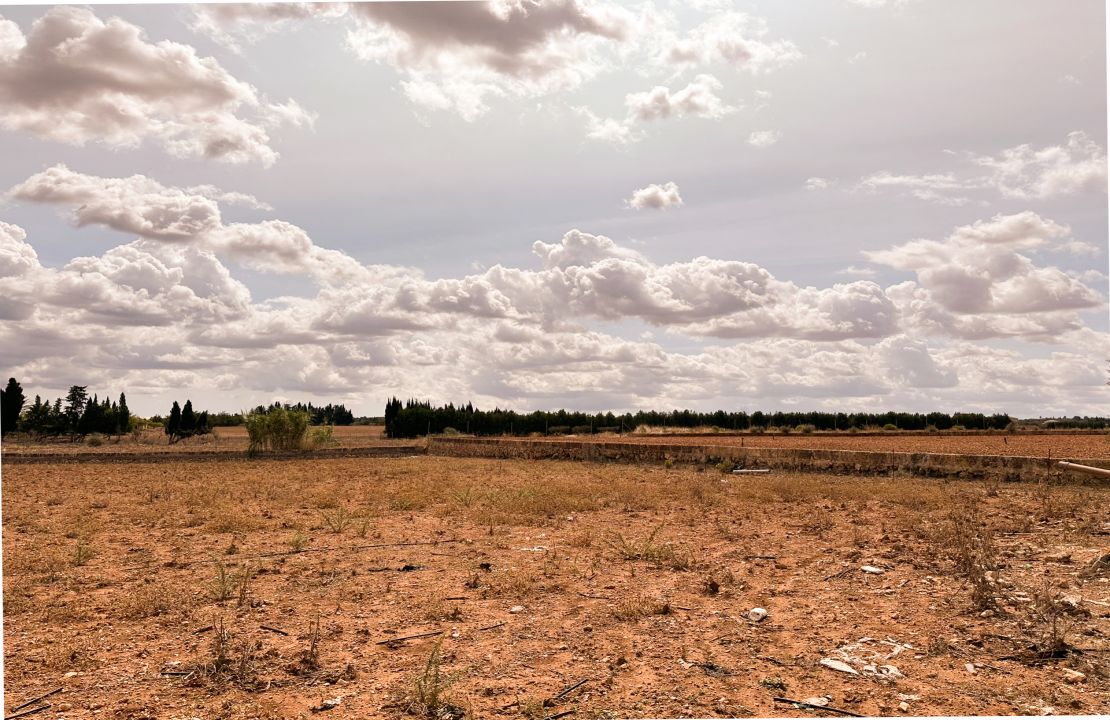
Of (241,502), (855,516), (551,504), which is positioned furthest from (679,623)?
(241,502)

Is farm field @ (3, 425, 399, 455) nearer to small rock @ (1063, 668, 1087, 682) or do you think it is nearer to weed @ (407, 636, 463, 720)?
weed @ (407, 636, 463, 720)

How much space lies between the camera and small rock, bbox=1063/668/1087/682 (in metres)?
4.84

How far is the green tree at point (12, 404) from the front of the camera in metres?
60.4

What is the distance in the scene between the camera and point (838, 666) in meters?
5.16

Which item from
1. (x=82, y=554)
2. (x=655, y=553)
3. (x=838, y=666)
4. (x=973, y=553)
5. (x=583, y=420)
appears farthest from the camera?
(x=583, y=420)

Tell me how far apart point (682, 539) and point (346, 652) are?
5.66 meters

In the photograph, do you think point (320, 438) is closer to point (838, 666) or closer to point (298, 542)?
point (298, 542)

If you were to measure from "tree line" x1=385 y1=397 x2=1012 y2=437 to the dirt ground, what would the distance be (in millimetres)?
52756

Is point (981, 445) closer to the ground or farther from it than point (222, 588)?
farther from it

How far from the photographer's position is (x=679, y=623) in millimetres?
6215

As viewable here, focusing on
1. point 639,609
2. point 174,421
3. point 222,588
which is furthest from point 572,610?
point 174,421

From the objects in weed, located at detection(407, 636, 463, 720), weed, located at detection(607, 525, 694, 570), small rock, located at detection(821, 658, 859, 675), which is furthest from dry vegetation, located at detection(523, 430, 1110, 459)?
weed, located at detection(407, 636, 463, 720)

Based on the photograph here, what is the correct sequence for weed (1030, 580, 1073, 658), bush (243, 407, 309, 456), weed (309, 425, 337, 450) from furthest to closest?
1. weed (309, 425, 337, 450)
2. bush (243, 407, 309, 456)
3. weed (1030, 580, 1073, 658)

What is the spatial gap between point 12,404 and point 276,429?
45.0m
